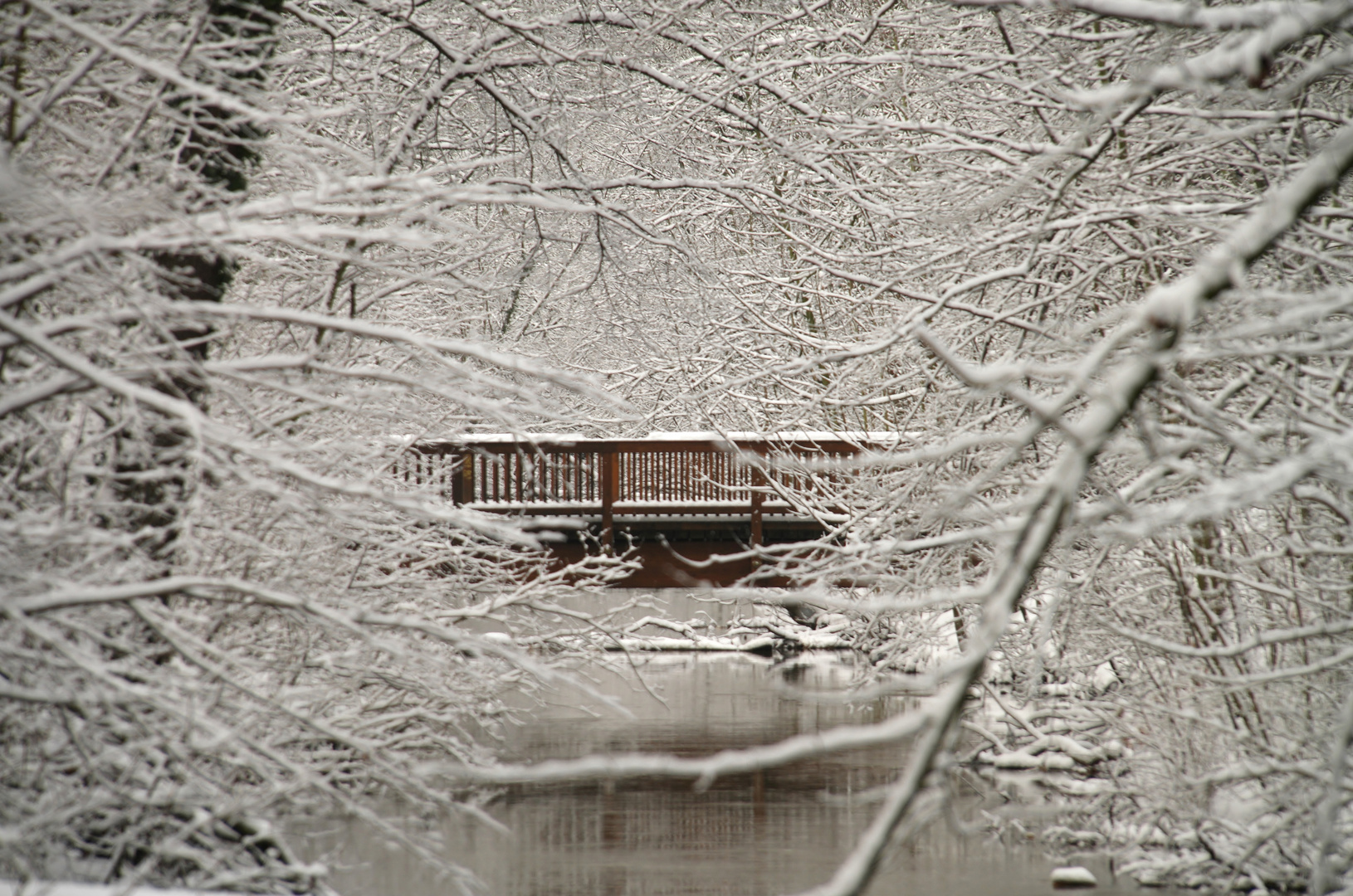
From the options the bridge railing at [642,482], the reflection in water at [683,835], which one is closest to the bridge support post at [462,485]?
the bridge railing at [642,482]

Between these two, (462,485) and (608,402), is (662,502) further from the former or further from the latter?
(608,402)

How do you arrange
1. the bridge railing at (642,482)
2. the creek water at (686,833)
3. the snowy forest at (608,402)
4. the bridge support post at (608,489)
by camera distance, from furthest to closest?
the bridge support post at (608,489), the bridge railing at (642,482), the creek water at (686,833), the snowy forest at (608,402)

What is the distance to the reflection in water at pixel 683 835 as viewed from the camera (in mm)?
7816

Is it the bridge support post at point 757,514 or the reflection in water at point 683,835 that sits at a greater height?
the bridge support post at point 757,514

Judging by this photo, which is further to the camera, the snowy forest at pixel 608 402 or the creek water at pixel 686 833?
the creek water at pixel 686 833

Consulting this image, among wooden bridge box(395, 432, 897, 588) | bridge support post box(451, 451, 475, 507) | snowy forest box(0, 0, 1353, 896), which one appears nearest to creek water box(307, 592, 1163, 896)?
snowy forest box(0, 0, 1353, 896)

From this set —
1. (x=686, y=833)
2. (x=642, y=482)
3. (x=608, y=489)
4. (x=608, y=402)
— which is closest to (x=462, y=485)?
(x=608, y=489)

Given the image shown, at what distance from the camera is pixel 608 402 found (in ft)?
14.2

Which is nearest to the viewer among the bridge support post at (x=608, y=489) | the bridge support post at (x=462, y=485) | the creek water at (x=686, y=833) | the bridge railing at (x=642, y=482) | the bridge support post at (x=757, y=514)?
the creek water at (x=686, y=833)

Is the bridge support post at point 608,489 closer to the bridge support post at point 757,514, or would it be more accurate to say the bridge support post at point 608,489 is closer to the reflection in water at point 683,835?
the bridge support post at point 757,514

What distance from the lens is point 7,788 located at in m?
4.07

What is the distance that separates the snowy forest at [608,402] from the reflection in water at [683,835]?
582 millimetres

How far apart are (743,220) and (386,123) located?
966 cm

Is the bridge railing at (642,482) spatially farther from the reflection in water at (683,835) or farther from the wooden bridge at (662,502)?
the reflection in water at (683,835)
